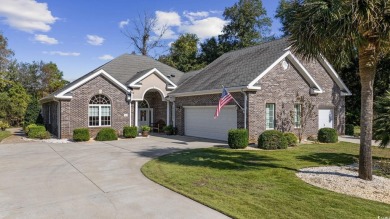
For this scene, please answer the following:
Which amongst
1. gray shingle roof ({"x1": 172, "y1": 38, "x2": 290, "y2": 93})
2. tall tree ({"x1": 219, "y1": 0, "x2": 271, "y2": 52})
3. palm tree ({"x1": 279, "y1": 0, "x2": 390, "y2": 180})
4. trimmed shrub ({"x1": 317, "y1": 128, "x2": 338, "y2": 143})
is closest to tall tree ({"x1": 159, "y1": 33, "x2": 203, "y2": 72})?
tall tree ({"x1": 219, "y1": 0, "x2": 271, "y2": 52})

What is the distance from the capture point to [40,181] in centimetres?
852

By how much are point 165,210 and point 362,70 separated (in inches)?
271

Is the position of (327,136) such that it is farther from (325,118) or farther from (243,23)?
(243,23)

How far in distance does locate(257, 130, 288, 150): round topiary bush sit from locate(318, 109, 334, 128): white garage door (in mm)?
7379

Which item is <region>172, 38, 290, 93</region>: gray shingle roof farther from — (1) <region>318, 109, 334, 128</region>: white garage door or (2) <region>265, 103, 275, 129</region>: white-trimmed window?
(1) <region>318, 109, 334, 128</region>: white garage door

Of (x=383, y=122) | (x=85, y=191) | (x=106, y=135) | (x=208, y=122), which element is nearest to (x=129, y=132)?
(x=106, y=135)

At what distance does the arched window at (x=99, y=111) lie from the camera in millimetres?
20531

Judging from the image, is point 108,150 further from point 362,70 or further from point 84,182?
point 362,70

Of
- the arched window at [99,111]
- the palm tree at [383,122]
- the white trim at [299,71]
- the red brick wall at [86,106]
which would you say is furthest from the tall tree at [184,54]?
the palm tree at [383,122]

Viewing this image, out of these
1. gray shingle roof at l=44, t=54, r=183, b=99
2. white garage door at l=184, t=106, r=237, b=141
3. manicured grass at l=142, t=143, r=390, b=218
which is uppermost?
gray shingle roof at l=44, t=54, r=183, b=99

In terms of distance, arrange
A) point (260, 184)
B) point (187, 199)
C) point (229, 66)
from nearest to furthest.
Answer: point (187, 199), point (260, 184), point (229, 66)

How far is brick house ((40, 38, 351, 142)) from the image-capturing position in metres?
17.3

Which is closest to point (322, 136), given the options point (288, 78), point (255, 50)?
point (288, 78)

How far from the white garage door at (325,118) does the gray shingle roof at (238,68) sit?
5.83 meters
